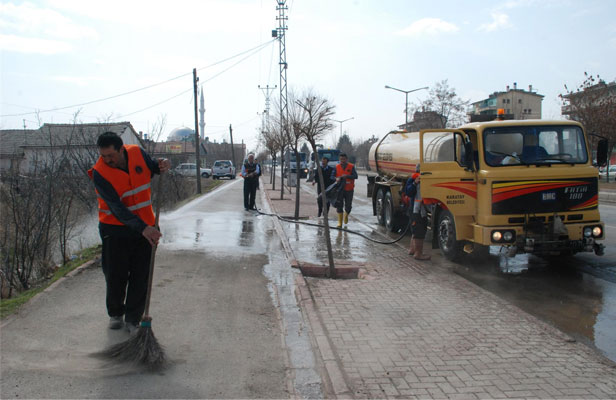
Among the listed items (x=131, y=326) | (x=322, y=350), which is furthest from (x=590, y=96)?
(x=131, y=326)

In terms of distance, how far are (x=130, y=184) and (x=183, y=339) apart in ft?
4.95

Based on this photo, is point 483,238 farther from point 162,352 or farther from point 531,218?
point 162,352

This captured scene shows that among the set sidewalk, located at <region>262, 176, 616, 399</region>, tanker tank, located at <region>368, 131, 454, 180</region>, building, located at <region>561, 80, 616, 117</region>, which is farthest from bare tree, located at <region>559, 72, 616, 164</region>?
sidewalk, located at <region>262, 176, 616, 399</region>

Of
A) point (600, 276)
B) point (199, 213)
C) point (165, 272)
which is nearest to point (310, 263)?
point (165, 272)

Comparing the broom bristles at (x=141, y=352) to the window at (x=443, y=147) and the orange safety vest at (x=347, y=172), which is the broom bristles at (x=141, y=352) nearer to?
the window at (x=443, y=147)

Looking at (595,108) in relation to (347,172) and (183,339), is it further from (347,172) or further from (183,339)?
(183,339)

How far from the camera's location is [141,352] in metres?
4.11

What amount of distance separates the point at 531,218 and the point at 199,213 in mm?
9934

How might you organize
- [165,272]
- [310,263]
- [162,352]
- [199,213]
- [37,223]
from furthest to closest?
[199,213], [37,223], [310,263], [165,272], [162,352]

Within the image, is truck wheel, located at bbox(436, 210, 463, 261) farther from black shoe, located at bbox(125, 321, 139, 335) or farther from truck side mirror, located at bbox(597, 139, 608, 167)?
black shoe, located at bbox(125, 321, 139, 335)

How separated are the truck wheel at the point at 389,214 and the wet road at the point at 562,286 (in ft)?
7.42

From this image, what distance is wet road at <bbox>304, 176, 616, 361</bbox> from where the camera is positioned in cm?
562

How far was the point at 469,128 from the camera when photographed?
855 cm

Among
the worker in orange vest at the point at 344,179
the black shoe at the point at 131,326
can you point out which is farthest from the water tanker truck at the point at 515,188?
the black shoe at the point at 131,326
